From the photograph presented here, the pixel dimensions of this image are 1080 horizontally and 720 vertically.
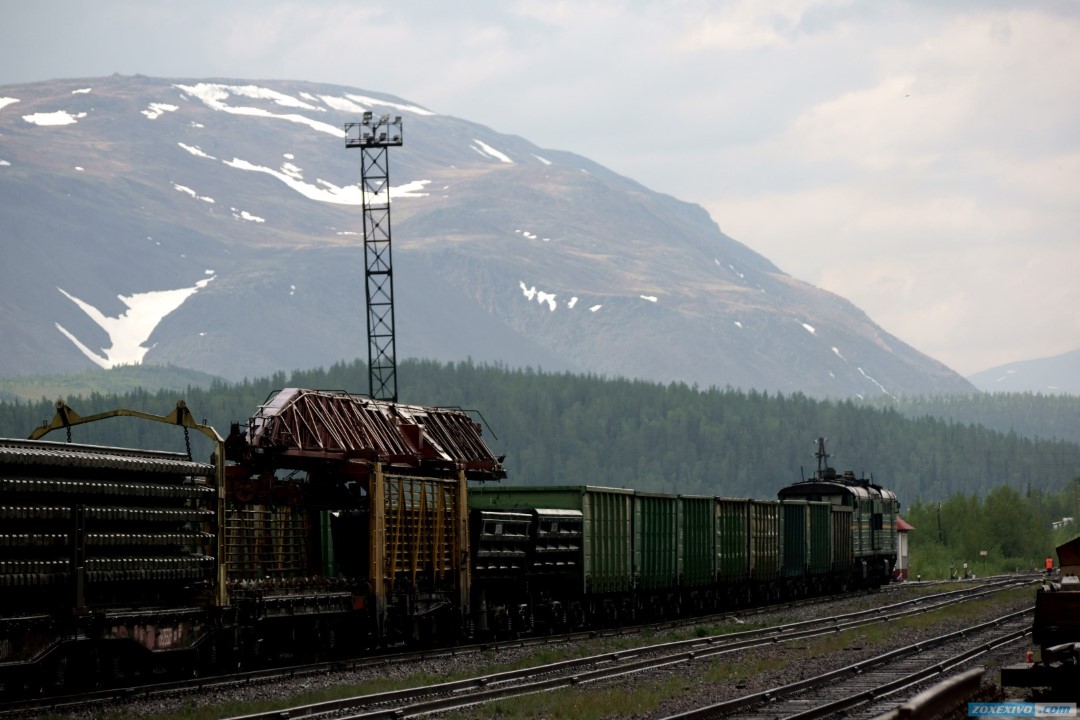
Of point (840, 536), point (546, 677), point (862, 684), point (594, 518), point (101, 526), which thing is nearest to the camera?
point (101, 526)

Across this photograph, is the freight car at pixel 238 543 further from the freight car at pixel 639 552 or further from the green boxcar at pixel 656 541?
the green boxcar at pixel 656 541

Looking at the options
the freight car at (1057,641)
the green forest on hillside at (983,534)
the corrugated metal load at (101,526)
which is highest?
the corrugated metal load at (101,526)

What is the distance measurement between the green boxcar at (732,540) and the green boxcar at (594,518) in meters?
7.82

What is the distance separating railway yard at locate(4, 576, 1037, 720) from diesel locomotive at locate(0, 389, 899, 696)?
3.90 ft

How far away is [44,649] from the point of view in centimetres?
2316

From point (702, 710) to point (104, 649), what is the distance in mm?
9738

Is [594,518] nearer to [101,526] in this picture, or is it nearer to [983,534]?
[101,526]

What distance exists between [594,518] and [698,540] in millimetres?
8478

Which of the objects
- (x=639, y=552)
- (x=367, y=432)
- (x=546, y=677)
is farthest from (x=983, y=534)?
(x=546, y=677)

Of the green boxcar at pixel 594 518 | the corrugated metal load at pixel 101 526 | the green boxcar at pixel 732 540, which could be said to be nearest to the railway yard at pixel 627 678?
the corrugated metal load at pixel 101 526

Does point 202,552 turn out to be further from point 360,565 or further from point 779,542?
point 779,542

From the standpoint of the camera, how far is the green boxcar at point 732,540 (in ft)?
170

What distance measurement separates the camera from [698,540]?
49812mm

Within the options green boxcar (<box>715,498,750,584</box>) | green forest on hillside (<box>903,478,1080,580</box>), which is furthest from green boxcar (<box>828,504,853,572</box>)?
green forest on hillside (<box>903,478,1080,580</box>)
